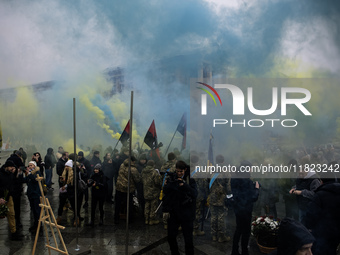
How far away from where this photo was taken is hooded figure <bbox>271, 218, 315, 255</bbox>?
1.95m

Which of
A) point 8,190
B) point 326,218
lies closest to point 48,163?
point 8,190

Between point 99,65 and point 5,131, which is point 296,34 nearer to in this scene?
point 99,65

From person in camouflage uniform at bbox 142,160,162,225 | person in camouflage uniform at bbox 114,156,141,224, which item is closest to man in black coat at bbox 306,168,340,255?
person in camouflage uniform at bbox 142,160,162,225

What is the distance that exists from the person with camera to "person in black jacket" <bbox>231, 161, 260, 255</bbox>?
734 mm

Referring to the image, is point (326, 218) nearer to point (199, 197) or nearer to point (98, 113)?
point (199, 197)

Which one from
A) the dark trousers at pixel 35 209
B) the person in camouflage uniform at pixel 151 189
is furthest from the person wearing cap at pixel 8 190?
the person in camouflage uniform at pixel 151 189

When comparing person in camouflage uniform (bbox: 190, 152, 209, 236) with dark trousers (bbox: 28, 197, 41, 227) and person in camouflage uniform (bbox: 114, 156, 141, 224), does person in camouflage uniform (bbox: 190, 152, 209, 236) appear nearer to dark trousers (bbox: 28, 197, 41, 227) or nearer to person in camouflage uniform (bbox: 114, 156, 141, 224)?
person in camouflage uniform (bbox: 114, 156, 141, 224)

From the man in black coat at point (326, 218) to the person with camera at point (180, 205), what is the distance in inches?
59.2

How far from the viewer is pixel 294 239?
6.41ft

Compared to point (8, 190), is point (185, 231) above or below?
below

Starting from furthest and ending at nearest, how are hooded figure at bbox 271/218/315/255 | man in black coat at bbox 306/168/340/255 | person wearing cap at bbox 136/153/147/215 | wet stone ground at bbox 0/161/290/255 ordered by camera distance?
person wearing cap at bbox 136/153/147/215, wet stone ground at bbox 0/161/290/255, man in black coat at bbox 306/168/340/255, hooded figure at bbox 271/218/315/255

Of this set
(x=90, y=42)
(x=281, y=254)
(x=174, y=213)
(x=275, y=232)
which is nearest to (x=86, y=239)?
(x=174, y=213)

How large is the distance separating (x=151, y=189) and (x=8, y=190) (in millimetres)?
2592

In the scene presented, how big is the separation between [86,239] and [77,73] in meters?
8.23
